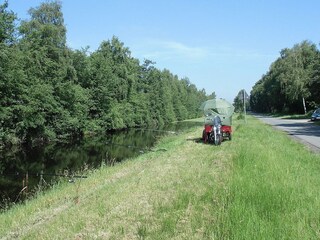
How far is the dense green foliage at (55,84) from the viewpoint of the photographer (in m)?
33.9

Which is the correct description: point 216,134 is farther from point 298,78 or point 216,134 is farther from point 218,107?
point 298,78

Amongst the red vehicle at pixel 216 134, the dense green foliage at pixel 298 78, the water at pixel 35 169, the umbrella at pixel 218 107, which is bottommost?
the water at pixel 35 169

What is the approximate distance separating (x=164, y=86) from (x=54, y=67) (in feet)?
194

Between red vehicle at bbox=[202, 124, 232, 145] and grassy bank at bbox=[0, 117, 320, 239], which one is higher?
red vehicle at bbox=[202, 124, 232, 145]

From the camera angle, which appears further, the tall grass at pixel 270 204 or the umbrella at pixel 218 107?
the umbrella at pixel 218 107

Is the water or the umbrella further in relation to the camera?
the umbrella

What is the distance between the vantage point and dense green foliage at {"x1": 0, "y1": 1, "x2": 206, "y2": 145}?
33.9 m

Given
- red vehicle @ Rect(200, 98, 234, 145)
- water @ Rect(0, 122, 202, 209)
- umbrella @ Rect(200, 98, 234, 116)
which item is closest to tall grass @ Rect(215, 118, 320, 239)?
water @ Rect(0, 122, 202, 209)

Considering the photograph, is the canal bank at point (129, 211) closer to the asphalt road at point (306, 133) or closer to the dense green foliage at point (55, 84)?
the asphalt road at point (306, 133)

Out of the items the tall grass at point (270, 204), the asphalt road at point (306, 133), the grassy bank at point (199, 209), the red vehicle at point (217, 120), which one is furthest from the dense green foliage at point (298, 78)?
the grassy bank at point (199, 209)

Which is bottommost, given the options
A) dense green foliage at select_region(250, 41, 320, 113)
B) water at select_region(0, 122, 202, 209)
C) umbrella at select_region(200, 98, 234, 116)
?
water at select_region(0, 122, 202, 209)

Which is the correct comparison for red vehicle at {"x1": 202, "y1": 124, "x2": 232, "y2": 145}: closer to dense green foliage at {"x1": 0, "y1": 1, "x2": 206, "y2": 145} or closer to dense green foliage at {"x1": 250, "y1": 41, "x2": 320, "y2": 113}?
dense green foliage at {"x1": 0, "y1": 1, "x2": 206, "y2": 145}

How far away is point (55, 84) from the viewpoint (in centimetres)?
4447

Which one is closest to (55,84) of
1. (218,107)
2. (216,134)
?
(218,107)
